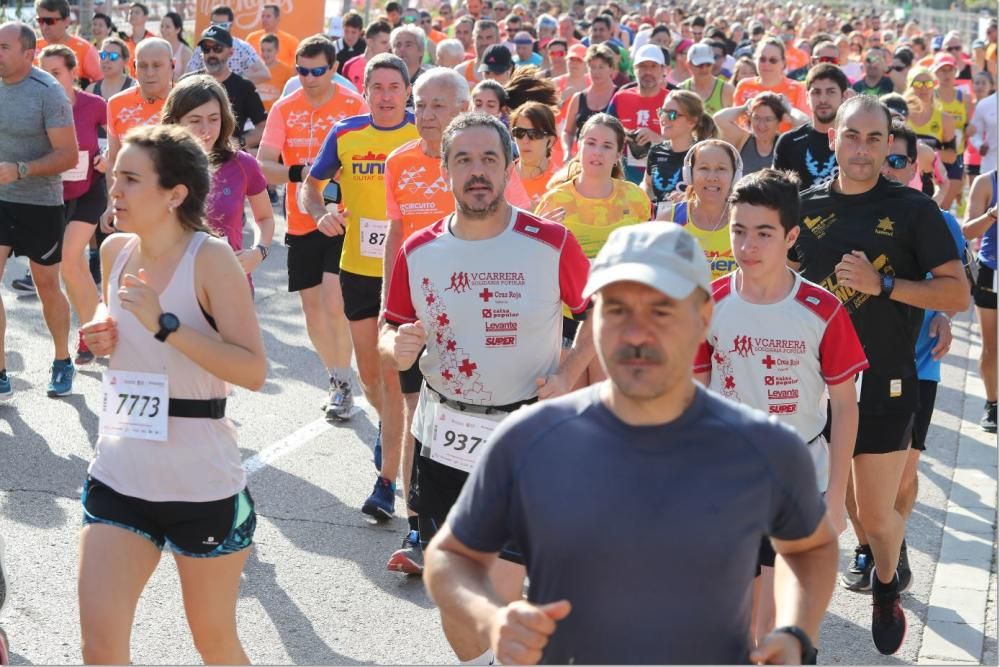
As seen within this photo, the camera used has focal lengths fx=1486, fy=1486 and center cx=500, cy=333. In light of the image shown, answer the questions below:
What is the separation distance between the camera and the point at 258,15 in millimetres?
17594

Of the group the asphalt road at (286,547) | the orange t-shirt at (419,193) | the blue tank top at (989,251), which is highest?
the orange t-shirt at (419,193)

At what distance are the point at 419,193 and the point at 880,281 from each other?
1946 mm

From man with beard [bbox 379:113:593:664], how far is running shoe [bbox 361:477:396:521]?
1.77 m

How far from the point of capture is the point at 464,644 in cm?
457

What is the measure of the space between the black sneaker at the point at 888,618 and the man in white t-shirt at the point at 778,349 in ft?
3.54

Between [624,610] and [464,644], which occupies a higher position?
[624,610]

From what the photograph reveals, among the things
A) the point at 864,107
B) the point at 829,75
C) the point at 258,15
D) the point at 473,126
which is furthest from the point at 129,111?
the point at 258,15

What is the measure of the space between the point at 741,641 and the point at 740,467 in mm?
323

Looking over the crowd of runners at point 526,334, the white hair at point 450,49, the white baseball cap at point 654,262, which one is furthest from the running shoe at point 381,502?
the white hair at point 450,49

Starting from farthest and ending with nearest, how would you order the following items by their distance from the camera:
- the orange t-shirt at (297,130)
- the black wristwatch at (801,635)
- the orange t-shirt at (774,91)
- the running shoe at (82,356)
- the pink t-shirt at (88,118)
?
the orange t-shirt at (774,91)
the pink t-shirt at (88,118)
the running shoe at (82,356)
the orange t-shirt at (297,130)
the black wristwatch at (801,635)

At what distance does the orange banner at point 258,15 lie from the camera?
17453 millimetres

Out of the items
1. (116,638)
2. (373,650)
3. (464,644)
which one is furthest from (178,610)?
(116,638)

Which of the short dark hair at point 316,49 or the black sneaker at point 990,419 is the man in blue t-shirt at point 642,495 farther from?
the black sneaker at point 990,419

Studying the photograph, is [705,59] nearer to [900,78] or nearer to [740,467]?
[900,78]
